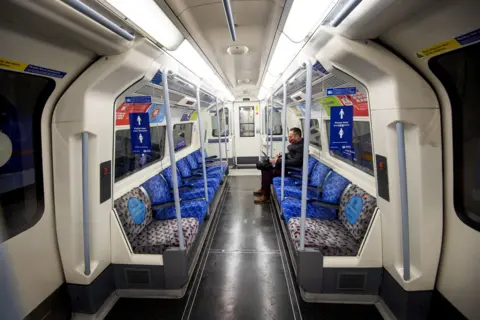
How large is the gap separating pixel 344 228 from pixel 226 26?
9.10ft

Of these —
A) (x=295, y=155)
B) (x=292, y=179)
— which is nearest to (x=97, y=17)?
(x=295, y=155)

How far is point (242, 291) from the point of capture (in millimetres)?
2635

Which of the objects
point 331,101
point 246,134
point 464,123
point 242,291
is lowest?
point 242,291

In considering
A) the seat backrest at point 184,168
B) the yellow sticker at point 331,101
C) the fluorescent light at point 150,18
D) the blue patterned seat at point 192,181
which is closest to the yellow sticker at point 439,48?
the yellow sticker at point 331,101

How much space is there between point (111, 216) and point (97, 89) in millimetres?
1297

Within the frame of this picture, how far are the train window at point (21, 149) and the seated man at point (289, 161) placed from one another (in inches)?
159

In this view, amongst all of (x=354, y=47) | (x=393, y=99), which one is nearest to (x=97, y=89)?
(x=354, y=47)

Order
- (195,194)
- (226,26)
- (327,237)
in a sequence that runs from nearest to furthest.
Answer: (226,26), (327,237), (195,194)

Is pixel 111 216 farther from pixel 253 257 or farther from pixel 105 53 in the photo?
pixel 253 257

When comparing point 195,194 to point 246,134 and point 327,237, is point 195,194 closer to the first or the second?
point 327,237

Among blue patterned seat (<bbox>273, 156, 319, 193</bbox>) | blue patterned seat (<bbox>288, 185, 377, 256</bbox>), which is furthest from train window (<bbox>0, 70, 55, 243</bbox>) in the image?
blue patterned seat (<bbox>273, 156, 319, 193</bbox>)

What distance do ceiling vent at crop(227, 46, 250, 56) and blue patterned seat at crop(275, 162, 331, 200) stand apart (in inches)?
92.5

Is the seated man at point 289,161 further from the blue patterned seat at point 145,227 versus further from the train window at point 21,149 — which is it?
the train window at point 21,149

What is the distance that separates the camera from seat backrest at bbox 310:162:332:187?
4316 mm
